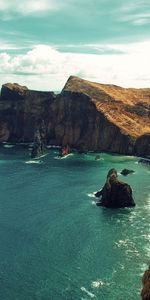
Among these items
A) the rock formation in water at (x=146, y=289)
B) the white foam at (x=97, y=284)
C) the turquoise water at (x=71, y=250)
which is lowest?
the white foam at (x=97, y=284)

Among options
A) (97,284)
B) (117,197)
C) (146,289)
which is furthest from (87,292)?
(117,197)

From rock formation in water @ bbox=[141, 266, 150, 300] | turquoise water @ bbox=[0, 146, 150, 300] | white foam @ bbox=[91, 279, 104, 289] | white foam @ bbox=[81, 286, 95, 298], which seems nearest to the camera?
rock formation in water @ bbox=[141, 266, 150, 300]

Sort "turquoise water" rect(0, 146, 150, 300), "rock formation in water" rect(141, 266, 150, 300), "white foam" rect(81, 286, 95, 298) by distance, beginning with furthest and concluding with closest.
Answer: "turquoise water" rect(0, 146, 150, 300), "white foam" rect(81, 286, 95, 298), "rock formation in water" rect(141, 266, 150, 300)

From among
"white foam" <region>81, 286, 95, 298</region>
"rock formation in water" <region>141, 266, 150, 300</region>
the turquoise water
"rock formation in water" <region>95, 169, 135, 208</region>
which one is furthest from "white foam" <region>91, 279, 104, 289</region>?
"rock formation in water" <region>95, 169, 135, 208</region>

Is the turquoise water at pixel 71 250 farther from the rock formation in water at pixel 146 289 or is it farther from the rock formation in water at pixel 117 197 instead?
the rock formation in water at pixel 146 289

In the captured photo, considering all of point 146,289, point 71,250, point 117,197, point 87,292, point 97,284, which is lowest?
point 87,292

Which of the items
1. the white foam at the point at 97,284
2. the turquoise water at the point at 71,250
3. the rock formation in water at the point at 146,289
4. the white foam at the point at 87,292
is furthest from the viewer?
the white foam at the point at 97,284

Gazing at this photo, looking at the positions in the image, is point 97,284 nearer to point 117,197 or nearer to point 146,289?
point 146,289

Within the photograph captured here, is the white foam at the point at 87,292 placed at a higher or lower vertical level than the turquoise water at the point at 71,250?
lower

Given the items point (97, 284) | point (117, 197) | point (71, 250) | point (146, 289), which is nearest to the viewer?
point (146, 289)

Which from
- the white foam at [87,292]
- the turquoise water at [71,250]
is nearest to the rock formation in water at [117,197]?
the turquoise water at [71,250]

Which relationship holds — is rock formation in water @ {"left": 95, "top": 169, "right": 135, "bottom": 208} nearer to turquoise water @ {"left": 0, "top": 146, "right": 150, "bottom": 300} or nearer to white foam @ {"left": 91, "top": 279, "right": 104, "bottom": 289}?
turquoise water @ {"left": 0, "top": 146, "right": 150, "bottom": 300}
